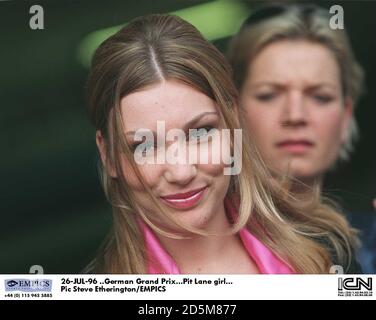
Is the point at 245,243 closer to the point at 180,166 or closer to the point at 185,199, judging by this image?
the point at 185,199

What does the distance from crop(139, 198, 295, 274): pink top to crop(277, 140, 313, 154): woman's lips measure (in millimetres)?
392

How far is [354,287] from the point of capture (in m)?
3.94

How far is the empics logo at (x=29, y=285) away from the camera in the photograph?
397cm

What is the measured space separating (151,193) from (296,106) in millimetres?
848

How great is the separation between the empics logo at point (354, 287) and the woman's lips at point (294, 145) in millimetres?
700

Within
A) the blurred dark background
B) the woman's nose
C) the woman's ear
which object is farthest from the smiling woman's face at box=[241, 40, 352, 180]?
the woman's ear

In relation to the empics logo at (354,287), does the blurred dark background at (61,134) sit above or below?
above

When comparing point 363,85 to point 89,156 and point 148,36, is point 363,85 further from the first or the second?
point 89,156

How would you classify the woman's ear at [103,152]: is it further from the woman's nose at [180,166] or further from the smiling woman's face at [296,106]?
the smiling woman's face at [296,106]

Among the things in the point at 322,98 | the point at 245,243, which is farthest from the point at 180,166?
the point at 322,98

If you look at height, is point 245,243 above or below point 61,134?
below

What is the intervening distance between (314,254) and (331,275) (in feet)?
0.45

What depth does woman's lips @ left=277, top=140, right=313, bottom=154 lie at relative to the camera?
12.7 ft

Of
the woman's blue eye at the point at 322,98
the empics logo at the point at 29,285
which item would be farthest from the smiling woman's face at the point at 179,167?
the empics logo at the point at 29,285
